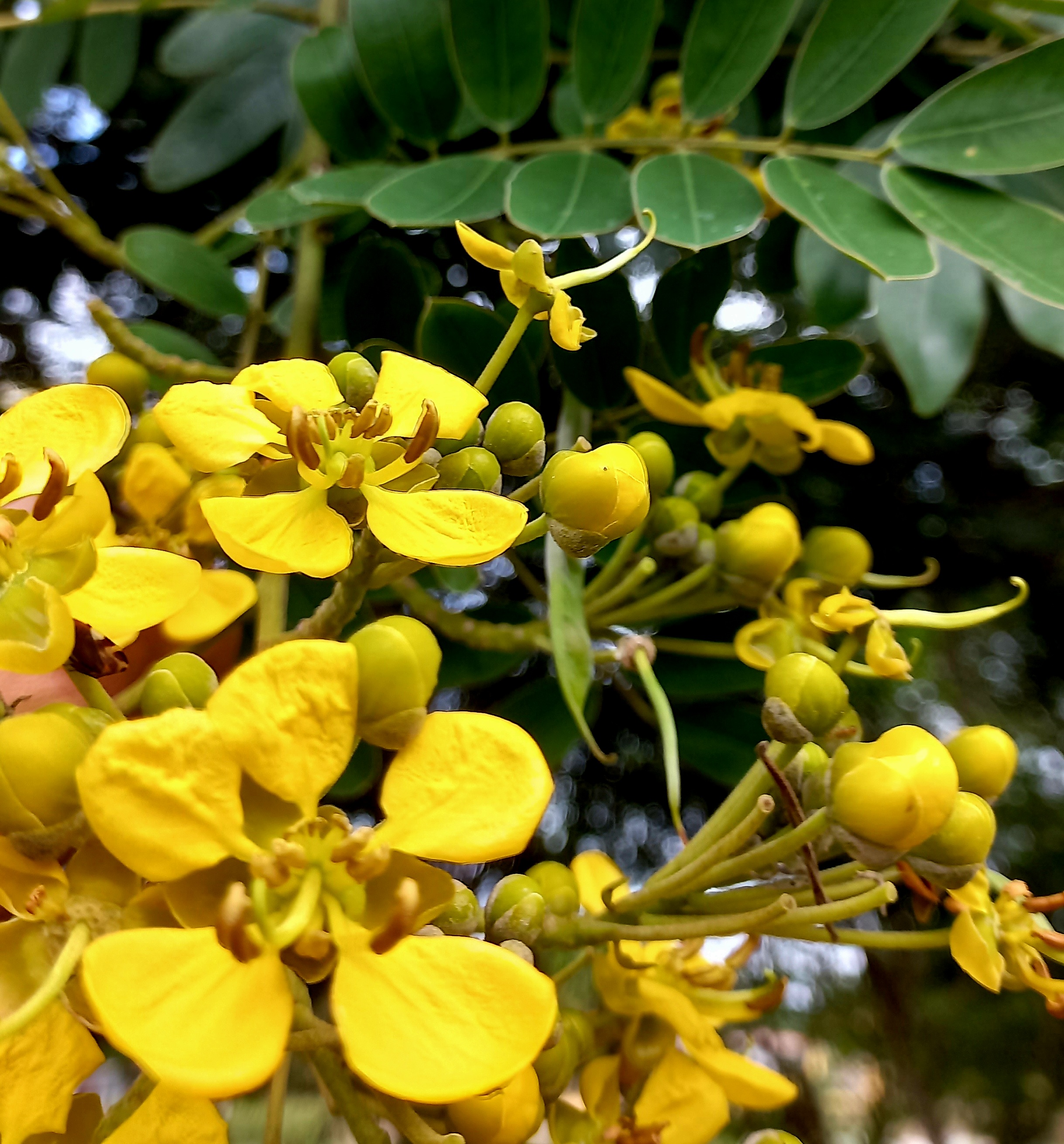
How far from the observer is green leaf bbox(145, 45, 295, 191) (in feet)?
3.06

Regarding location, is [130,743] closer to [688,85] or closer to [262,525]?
[262,525]

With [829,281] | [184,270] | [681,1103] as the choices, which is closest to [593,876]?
[681,1103]

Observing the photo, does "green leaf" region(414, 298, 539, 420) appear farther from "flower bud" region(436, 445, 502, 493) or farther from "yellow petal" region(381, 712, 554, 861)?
"yellow petal" region(381, 712, 554, 861)

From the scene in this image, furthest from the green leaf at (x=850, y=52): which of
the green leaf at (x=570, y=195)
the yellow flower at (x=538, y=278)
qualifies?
the yellow flower at (x=538, y=278)

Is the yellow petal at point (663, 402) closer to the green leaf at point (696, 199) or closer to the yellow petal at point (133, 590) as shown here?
the green leaf at point (696, 199)

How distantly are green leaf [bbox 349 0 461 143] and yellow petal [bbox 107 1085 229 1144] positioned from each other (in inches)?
24.7

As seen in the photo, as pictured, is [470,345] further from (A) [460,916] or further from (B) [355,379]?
(A) [460,916]

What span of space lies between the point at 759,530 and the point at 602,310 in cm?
21

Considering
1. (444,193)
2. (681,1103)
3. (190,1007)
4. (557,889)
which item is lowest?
(681,1103)

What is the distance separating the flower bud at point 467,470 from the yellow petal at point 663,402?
0.24 meters

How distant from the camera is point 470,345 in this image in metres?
0.62

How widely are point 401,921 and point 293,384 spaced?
0.22 m

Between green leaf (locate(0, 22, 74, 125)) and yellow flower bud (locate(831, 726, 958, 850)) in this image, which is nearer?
yellow flower bud (locate(831, 726, 958, 850))

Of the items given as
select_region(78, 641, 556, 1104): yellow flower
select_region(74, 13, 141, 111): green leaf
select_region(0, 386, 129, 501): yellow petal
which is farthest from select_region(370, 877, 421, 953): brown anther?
select_region(74, 13, 141, 111): green leaf
